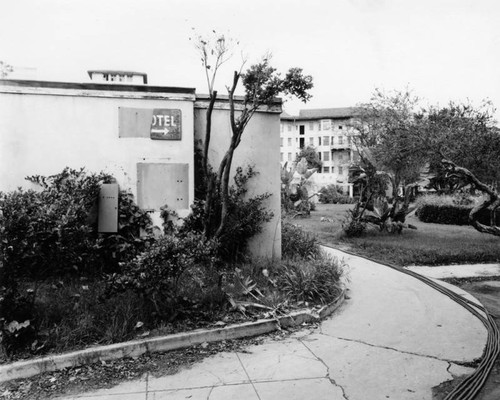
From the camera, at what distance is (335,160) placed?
3105 inches

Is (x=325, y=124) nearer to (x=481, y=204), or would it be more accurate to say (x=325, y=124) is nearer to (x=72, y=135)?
(x=481, y=204)

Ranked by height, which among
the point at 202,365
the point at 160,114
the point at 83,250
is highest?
the point at 160,114

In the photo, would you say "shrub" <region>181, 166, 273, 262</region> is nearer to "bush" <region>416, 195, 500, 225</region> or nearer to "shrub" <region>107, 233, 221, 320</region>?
"shrub" <region>107, 233, 221, 320</region>

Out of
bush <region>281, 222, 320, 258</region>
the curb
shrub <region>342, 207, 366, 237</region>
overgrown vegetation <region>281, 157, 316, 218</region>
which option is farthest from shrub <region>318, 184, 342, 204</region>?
the curb

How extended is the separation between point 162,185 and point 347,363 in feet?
15.3

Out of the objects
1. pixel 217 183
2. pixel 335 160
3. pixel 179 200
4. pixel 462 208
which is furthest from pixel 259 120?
pixel 335 160

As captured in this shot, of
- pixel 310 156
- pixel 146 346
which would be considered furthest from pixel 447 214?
pixel 310 156

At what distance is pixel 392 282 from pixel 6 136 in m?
8.20

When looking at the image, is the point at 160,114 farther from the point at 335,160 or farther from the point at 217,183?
the point at 335,160

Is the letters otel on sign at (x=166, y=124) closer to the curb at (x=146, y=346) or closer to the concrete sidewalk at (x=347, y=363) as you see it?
the curb at (x=146, y=346)

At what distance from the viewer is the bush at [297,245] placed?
9.81 metres

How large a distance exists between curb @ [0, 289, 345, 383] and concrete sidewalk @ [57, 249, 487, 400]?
303 mm

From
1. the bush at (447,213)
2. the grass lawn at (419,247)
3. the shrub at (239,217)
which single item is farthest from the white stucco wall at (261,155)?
the bush at (447,213)

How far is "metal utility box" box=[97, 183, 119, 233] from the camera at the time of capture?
23.5 feet
